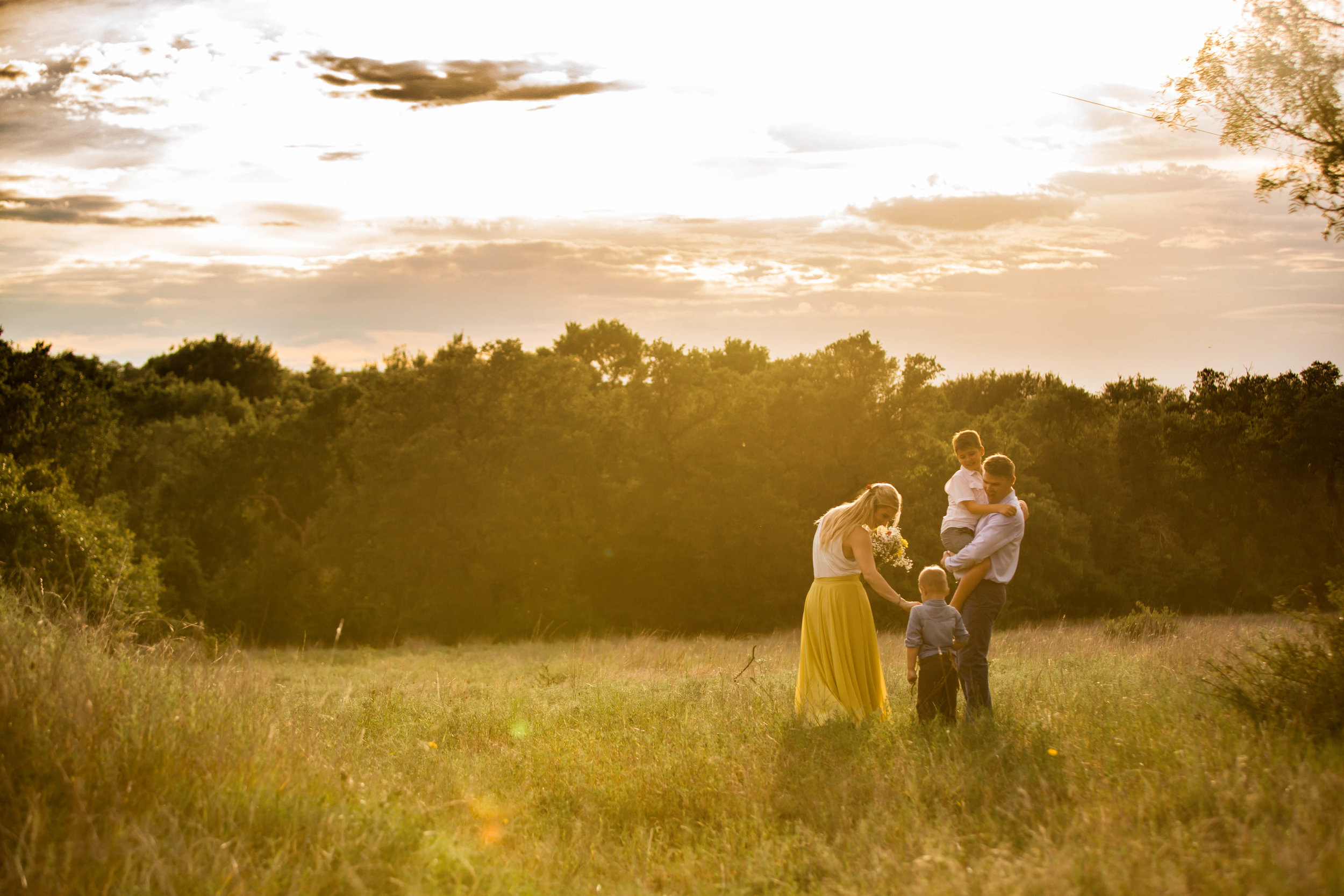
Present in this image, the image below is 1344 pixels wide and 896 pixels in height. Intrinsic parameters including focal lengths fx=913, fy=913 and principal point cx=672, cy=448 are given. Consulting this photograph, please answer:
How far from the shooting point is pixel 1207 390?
40375 mm

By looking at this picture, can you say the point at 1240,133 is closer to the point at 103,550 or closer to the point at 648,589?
the point at 103,550

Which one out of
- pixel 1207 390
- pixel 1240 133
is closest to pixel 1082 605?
pixel 1207 390

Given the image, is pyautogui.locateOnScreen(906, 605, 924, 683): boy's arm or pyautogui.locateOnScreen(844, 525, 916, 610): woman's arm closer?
pyautogui.locateOnScreen(906, 605, 924, 683): boy's arm

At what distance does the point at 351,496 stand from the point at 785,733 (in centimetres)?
2837

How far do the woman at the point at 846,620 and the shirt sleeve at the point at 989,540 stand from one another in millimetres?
569

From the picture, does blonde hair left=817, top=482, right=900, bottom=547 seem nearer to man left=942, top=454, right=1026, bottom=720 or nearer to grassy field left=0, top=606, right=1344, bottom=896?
man left=942, top=454, right=1026, bottom=720

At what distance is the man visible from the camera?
6.78 m

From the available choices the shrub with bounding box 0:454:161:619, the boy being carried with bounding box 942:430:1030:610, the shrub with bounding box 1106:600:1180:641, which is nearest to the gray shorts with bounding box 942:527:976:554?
the boy being carried with bounding box 942:430:1030:610

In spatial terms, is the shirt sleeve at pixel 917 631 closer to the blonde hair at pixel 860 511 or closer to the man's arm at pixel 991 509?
the blonde hair at pixel 860 511

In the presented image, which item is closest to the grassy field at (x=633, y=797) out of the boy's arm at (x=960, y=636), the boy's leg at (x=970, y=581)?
the boy's arm at (x=960, y=636)

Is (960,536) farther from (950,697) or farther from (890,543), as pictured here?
(950,697)

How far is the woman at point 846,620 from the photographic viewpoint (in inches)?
282

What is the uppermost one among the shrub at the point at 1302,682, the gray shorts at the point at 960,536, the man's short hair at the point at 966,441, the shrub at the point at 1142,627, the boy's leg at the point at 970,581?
the man's short hair at the point at 966,441

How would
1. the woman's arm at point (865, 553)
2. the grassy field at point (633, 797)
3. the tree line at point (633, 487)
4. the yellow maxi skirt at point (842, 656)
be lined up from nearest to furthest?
1. the grassy field at point (633, 797)
2. the woman's arm at point (865, 553)
3. the yellow maxi skirt at point (842, 656)
4. the tree line at point (633, 487)
